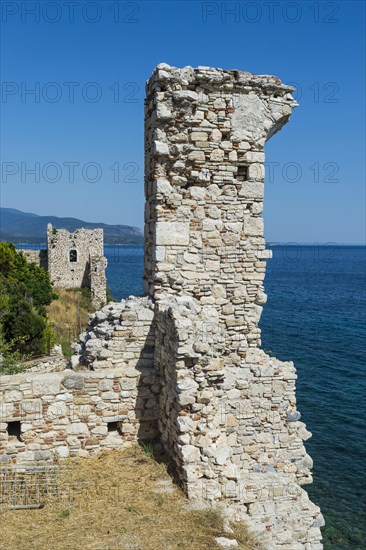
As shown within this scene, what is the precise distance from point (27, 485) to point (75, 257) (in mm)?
36567

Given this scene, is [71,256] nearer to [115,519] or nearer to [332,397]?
[332,397]

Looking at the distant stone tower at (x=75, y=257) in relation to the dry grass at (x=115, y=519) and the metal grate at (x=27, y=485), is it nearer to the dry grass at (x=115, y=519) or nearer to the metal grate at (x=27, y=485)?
the metal grate at (x=27, y=485)

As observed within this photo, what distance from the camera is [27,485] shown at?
6.68 meters

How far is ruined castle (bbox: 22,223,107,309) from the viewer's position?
4119cm

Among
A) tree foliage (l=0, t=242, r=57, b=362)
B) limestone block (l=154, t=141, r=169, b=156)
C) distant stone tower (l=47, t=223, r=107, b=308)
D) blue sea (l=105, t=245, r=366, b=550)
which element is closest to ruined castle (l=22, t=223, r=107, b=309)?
distant stone tower (l=47, t=223, r=107, b=308)

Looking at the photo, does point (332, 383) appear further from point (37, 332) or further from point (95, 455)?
point (95, 455)

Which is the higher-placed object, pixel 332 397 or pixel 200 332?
→ pixel 200 332

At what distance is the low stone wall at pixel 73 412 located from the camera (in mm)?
7309

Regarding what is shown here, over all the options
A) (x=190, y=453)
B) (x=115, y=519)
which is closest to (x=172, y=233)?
(x=190, y=453)

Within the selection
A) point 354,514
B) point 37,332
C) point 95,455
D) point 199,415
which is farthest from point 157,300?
point 37,332

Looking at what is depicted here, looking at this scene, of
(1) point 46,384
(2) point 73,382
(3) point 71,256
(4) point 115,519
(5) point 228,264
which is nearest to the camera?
(4) point 115,519

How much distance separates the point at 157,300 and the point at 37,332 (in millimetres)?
17003

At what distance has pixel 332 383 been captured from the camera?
24094 millimetres

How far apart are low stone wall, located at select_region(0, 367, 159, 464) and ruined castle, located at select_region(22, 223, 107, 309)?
33.1 m
